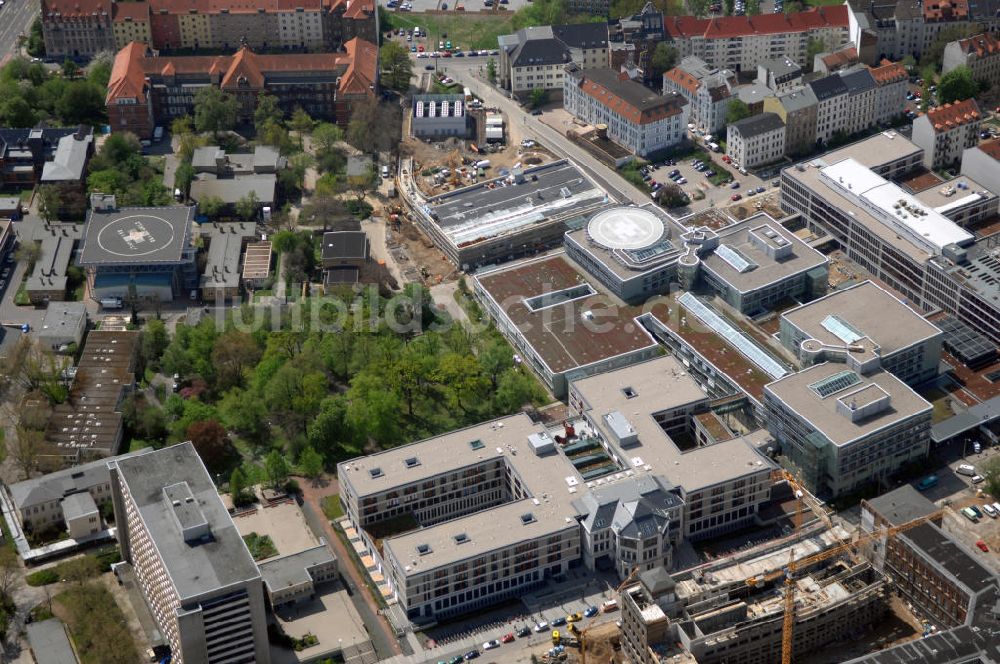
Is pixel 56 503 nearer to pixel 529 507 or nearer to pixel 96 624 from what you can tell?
pixel 96 624

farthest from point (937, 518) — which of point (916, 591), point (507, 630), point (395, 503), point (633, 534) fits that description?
point (395, 503)

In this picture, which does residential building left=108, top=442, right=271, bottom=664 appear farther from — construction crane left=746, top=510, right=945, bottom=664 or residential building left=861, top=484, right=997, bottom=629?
residential building left=861, top=484, right=997, bottom=629

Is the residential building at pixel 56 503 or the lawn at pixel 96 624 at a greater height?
the residential building at pixel 56 503

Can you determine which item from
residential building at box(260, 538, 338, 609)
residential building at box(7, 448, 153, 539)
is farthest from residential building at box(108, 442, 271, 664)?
residential building at box(7, 448, 153, 539)

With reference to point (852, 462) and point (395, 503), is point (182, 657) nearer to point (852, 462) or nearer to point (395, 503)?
point (395, 503)

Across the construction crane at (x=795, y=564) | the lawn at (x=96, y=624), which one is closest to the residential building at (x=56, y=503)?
the lawn at (x=96, y=624)

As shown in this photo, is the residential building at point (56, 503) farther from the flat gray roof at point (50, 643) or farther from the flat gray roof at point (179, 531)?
the flat gray roof at point (50, 643)
